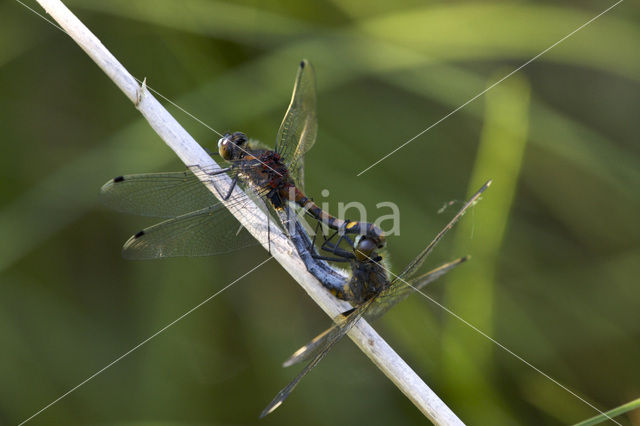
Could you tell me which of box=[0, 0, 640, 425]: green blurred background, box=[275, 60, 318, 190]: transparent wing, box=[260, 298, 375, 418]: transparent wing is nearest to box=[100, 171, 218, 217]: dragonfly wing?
box=[275, 60, 318, 190]: transparent wing

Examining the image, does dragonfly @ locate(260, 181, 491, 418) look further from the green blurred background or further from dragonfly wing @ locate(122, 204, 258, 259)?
the green blurred background

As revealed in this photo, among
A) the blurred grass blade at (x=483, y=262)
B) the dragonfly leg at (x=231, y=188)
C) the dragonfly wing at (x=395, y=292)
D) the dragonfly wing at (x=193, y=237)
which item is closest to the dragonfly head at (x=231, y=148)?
the dragonfly leg at (x=231, y=188)

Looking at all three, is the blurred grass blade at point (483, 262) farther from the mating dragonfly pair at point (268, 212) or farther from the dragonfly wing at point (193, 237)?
the dragonfly wing at point (193, 237)

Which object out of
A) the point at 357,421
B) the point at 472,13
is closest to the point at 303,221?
the point at 357,421

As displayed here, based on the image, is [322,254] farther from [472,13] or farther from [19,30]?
[19,30]

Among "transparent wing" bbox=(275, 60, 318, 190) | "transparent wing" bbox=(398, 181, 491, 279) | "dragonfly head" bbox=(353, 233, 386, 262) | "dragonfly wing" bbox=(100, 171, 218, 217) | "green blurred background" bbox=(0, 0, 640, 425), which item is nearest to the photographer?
"transparent wing" bbox=(398, 181, 491, 279)

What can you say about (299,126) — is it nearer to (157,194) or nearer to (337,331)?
A: (157,194)
